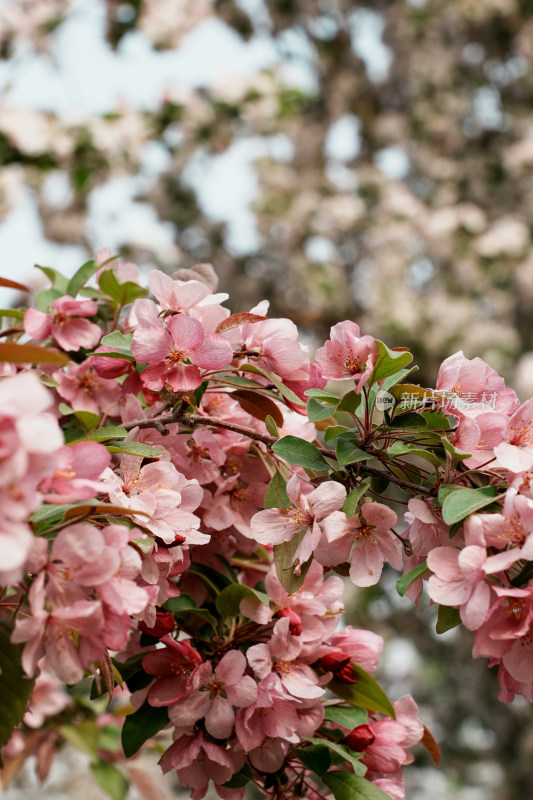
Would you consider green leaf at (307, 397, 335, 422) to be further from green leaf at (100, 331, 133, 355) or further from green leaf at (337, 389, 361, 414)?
green leaf at (100, 331, 133, 355)

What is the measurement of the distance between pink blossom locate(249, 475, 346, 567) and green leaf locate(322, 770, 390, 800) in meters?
0.21

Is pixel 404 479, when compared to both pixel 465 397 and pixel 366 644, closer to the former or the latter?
pixel 465 397

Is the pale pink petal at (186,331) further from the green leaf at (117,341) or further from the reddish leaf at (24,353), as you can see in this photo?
the reddish leaf at (24,353)

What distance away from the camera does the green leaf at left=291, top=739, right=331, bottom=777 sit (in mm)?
697

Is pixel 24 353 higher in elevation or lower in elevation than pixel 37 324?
higher

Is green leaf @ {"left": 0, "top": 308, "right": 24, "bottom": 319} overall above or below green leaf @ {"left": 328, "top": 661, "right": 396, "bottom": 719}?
above

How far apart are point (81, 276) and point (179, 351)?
1.03ft

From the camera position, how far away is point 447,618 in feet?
1.97

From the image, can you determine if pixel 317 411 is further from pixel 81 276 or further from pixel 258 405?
pixel 81 276

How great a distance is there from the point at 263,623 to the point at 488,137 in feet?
17.2

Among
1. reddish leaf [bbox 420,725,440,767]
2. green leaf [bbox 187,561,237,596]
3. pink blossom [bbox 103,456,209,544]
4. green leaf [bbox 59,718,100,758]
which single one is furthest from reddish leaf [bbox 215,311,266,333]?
green leaf [bbox 59,718,100,758]

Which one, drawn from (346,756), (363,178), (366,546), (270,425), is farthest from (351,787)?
(363,178)

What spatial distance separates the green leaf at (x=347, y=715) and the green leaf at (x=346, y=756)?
21 mm

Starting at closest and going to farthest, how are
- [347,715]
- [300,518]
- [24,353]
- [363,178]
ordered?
[24,353], [300,518], [347,715], [363,178]
